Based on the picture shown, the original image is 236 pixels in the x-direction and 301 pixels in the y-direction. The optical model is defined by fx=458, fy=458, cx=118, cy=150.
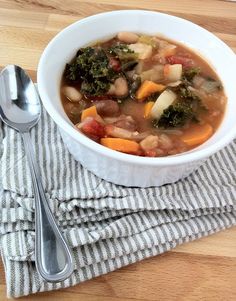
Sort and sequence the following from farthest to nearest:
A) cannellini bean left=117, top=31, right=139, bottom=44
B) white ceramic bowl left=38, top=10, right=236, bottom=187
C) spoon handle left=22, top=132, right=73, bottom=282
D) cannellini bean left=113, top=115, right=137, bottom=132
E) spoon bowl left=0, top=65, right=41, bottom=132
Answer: cannellini bean left=117, top=31, right=139, bottom=44 → spoon bowl left=0, top=65, right=41, bottom=132 → cannellini bean left=113, top=115, right=137, bottom=132 → white ceramic bowl left=38, top=10, right=236, bottom=187 → spoon handle left=22, top=132, right=73, bottom=282

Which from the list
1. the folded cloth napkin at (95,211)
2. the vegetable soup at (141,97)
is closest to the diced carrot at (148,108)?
the vegetable soup at (141,97)

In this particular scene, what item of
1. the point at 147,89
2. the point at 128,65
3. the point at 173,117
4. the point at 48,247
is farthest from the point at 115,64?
the point at 48,247

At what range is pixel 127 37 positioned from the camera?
153 cm

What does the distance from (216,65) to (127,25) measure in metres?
0.33

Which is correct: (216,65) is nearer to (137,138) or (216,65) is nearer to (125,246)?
(137,138)

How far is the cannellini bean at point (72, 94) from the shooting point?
4.41 ft

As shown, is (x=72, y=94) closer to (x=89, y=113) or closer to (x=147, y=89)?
(x=89, y=113)

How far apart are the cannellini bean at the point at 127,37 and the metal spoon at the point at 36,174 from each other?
33 cm

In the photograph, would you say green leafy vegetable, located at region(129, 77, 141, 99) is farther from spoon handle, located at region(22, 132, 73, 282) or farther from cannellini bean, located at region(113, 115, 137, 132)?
spoon handle, located at region(22, 132, 73, 282)

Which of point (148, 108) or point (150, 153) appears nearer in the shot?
point (150, 153)

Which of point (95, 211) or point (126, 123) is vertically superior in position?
point (126, 123)

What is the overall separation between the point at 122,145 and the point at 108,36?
1.61 feet

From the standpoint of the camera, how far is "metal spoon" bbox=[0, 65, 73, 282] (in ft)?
3.51

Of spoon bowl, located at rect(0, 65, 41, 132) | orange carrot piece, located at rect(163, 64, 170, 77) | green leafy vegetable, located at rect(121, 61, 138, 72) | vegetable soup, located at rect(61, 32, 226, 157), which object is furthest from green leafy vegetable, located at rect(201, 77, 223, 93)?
spoon bowl, located at rect(0, 65, 41, 132)
